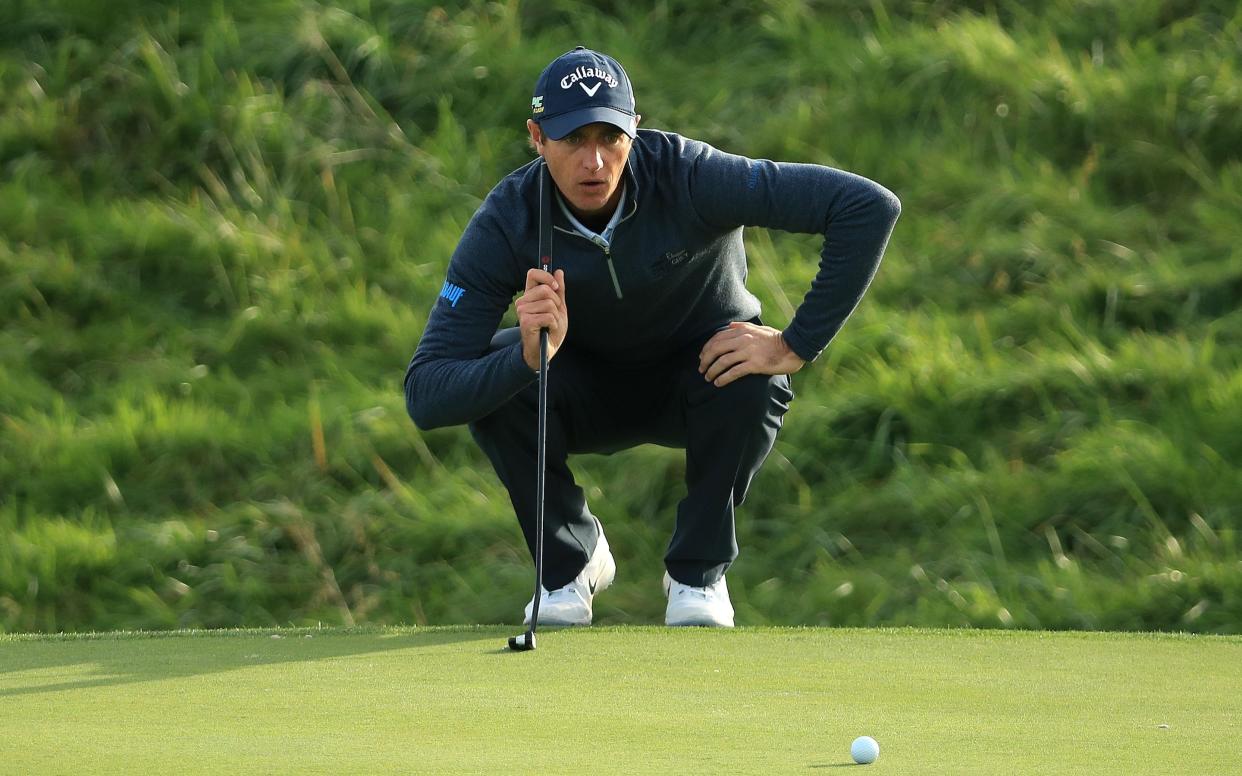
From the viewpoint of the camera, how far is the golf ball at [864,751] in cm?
198

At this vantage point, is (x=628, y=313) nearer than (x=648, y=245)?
No

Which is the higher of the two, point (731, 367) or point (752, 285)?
point (731, 367)

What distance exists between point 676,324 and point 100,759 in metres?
1.84

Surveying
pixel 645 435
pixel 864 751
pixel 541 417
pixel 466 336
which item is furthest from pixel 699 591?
pixel 864 751

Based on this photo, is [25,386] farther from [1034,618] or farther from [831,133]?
[1034,618]

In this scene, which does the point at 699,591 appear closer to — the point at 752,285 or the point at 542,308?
the point at 542,308

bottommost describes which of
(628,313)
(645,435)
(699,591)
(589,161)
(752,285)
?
(752,285)

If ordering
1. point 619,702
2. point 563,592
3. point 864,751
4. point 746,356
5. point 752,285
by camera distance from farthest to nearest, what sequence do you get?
point 752,285
point 563,592
point 746,356
point 619,702
point 864,751

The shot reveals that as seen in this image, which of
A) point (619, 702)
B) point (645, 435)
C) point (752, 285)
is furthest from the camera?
point (752, 285)

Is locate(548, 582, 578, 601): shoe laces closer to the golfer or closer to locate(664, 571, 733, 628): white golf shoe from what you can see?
the golfer

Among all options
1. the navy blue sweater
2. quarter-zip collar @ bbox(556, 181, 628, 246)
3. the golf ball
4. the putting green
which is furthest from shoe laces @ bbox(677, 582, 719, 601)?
the golf ball

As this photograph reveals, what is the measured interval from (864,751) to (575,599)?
1626 mm

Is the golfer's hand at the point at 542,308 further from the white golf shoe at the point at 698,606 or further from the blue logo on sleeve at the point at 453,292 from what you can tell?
the white golf shoe at the point at 698,606

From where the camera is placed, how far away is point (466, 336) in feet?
11.0
